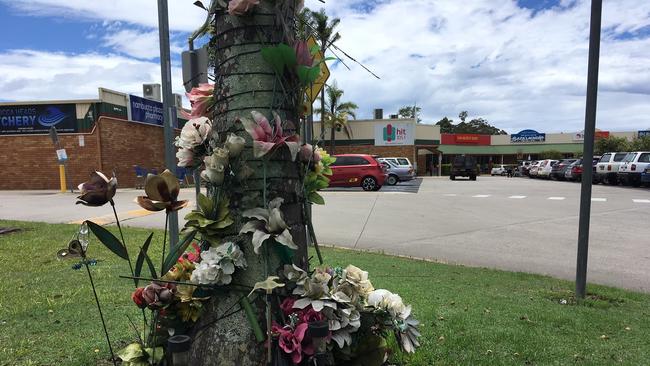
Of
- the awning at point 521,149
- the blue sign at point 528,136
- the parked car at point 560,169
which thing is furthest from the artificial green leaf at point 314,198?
the blue sign at point 528,136

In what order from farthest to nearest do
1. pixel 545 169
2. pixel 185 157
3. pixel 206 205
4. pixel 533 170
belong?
1. pixel 533 170
2. pixel 545 169
3. pixel 185 157
4. pixel 206 205

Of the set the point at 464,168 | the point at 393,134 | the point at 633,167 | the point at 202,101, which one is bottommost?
the point at 464,168

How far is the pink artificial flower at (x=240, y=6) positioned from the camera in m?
1.96

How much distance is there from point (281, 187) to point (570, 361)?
262 centimetres

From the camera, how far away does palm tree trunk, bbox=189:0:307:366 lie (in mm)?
2047

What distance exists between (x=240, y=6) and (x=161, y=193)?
0.89m

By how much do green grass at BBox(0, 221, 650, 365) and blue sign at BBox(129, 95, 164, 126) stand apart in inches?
806

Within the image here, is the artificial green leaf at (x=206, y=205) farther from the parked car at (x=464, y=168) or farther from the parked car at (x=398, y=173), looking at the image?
the parked car at (x=464, y=168)

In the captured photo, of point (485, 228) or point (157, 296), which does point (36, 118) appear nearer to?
point (485, 228)

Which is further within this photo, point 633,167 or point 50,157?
point 633,167

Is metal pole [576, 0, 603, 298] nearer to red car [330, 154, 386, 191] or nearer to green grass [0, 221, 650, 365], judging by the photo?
green grass [0, 221, 650, 365]

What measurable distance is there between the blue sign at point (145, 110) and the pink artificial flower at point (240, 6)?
2671cm

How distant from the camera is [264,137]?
1961 mm

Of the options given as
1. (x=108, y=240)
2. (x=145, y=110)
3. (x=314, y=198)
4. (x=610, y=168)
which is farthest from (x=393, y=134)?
(x=108, y=240)
